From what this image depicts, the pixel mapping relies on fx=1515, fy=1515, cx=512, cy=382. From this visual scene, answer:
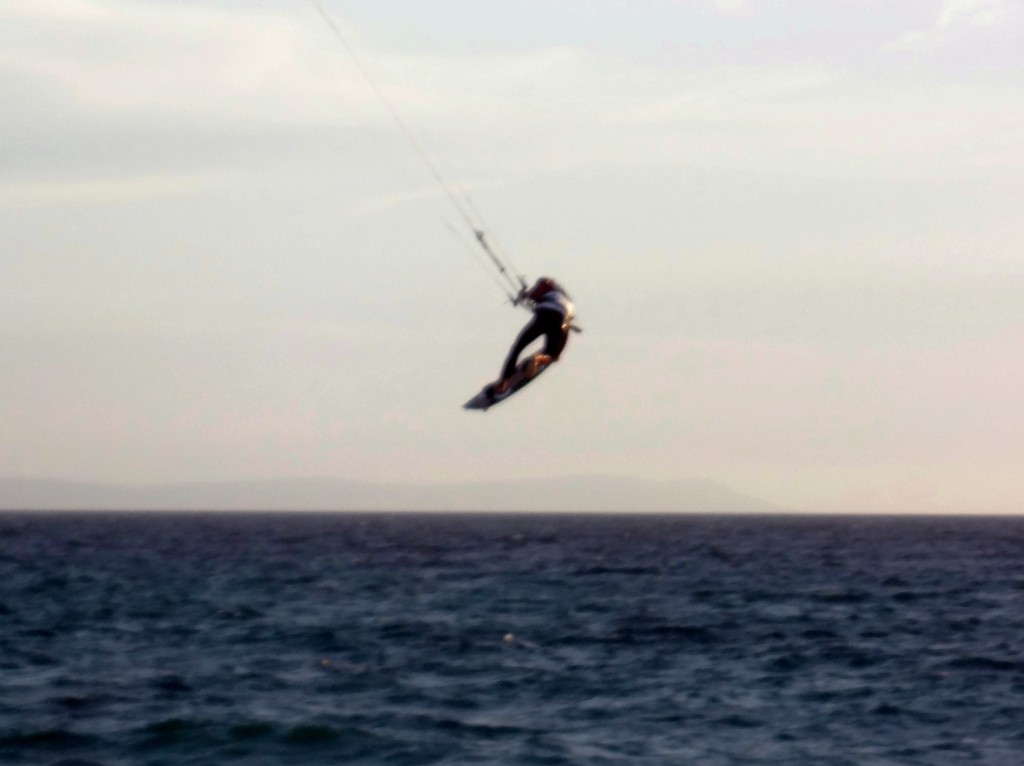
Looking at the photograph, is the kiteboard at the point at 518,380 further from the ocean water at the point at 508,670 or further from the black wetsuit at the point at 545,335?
the ocean water at the point at 508,670

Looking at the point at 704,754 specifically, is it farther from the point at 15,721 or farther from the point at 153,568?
the point at 153,568

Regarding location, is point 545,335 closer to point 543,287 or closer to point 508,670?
point 543,287

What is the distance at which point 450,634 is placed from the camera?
49.3 meters

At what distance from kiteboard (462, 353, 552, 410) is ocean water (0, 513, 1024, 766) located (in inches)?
364

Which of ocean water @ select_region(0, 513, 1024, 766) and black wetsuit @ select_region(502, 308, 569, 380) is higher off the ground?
black wetsuit @ select_region(502, 308, 569, 380)

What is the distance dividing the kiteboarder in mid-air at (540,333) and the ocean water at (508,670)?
9655 millimetres

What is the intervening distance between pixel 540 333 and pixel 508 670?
18722 mm

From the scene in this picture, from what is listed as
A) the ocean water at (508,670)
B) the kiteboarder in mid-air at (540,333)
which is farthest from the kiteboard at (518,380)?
the ocean water at (508,670)

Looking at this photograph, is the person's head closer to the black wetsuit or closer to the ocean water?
the black wetsuit

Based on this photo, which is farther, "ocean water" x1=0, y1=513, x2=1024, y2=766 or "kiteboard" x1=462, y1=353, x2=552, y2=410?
"ocean water" x1=0, y1=513, x2=1024, y2=766

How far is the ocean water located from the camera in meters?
32.3

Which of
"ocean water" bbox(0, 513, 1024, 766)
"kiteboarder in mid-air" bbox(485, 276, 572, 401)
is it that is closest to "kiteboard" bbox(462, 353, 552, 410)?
"kiteboarder in mid-air" bbox(485, 276, 572, 401)

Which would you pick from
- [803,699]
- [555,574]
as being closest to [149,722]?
[803,699]

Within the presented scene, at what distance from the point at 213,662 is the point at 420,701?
886 centimetres
